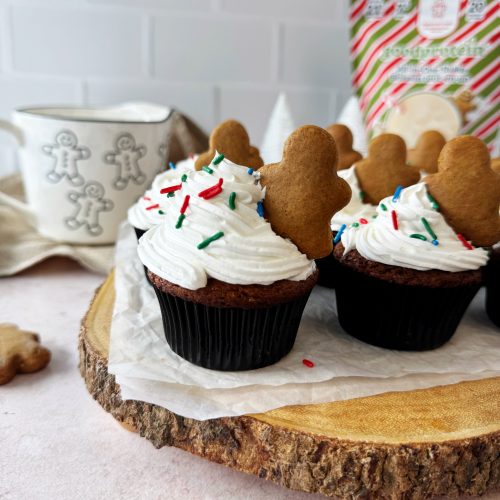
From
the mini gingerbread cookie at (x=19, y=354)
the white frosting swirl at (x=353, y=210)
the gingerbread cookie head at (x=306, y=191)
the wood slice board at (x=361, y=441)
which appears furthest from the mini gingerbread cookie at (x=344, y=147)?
the mini gingerbread cookie at (x=19, y=354)

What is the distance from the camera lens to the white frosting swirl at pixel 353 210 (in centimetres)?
149

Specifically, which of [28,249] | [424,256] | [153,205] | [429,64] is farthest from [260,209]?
[429,64]

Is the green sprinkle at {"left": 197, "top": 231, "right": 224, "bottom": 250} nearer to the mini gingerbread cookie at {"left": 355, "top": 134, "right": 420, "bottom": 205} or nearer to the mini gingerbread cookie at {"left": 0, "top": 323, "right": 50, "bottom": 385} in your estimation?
the mini gingerbread cookie at {"left": 0, "top": 323, "right": 50, "bottom": 385}

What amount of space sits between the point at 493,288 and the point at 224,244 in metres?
0.79

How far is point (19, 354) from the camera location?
1.28 metres

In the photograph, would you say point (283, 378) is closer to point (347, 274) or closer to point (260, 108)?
point (347, 274)

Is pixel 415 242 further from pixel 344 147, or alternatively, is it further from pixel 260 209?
pixel 344 147

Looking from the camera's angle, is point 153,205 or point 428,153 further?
point 428,153

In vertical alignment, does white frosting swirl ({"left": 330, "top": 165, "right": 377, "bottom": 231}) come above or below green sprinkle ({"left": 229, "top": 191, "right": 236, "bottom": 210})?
below

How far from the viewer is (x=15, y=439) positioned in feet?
3.59

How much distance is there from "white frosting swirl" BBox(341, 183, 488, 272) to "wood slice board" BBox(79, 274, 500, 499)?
280mm

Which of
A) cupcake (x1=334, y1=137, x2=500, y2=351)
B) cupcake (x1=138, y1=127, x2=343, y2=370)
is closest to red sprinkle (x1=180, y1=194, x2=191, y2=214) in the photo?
cupcake (x1=138, y1=127, x2=343, y2=370)

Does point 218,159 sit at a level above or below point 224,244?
above

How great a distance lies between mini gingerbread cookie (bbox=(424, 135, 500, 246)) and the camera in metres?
1.22
